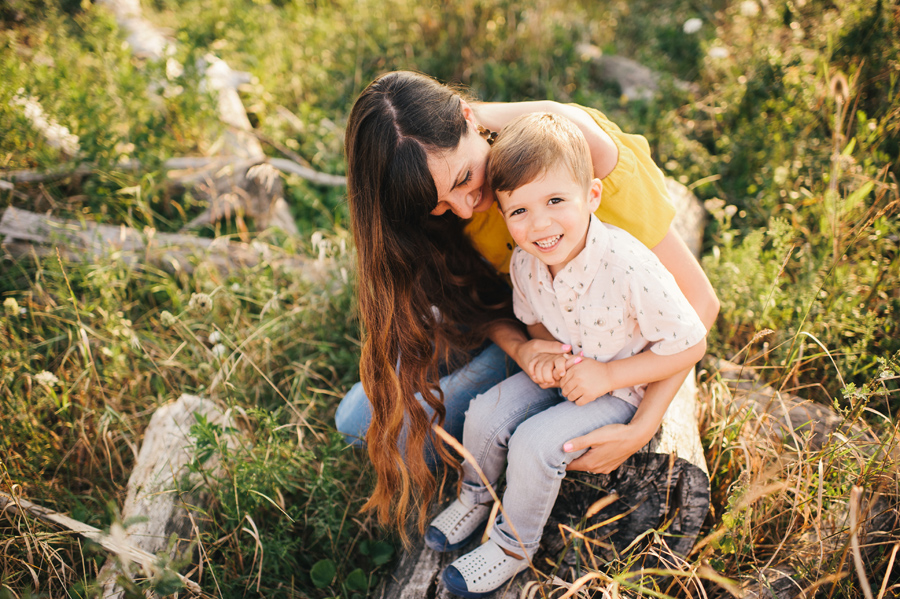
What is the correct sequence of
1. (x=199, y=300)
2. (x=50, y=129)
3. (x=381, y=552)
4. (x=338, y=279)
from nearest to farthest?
(x=381, y=552)
(x=199, y=300)
(x=338, y=279)
(x=50, y=129)

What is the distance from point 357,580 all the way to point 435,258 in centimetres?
124

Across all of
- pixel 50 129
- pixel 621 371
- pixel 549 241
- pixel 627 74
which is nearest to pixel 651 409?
pixel 621 371

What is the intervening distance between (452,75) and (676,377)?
11.0 ft

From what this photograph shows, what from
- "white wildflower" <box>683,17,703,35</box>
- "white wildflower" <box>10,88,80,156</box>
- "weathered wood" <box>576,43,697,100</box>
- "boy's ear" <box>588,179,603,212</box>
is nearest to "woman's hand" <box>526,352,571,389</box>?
"boy's ear" <box>588,179,603,212</box>

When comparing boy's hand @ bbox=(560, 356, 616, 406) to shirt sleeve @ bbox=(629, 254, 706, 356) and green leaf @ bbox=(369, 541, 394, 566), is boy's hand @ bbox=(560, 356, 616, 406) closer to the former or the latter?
shirt sleeve @ bbox=(629, 254, 706, 356)

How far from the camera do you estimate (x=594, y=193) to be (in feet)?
5.57

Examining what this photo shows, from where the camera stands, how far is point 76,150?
325 centimetres

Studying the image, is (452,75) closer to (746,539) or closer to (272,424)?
(272,424)

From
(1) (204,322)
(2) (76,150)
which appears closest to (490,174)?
(1) (204,322)

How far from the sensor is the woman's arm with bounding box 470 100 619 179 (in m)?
1.81

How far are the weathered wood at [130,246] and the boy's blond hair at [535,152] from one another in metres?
1.51

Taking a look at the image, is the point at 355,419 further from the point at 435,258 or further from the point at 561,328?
the point at 561,328

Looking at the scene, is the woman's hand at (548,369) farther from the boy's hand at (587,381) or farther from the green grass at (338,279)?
the green grass at (338,279)

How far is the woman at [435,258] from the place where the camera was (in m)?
1.69
